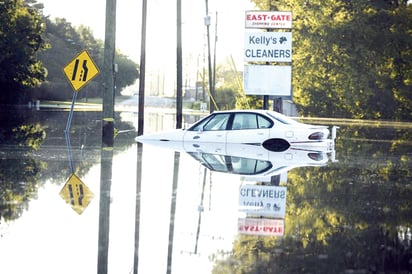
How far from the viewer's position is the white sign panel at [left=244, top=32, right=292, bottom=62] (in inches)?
1448

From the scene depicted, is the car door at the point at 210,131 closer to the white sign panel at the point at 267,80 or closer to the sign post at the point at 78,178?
the sign post at the point at 78,178

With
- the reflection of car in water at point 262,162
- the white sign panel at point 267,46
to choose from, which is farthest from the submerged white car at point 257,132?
the white sign panel at point 267,46

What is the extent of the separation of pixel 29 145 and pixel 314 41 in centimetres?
4485

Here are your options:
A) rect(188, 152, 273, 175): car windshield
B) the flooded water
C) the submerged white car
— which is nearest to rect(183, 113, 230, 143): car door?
the submerged white car

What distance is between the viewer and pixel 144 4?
1264 inches

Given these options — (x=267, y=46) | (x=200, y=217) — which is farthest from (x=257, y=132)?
(x=267, y=46)

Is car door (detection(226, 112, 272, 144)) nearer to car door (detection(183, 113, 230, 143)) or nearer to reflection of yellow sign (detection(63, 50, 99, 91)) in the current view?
car door (detection(183, 113, 230, 143))

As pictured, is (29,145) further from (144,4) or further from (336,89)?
(336,89)

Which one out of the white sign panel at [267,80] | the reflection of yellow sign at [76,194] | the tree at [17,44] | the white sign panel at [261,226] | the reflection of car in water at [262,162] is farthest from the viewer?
the tree at [17,44]

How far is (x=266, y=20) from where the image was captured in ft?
122

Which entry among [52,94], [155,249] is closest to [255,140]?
[155,249]

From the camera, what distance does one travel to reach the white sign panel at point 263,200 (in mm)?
10546

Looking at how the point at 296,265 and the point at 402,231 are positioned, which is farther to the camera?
the point at 402,231

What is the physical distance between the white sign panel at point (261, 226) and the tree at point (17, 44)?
52.3 meters
